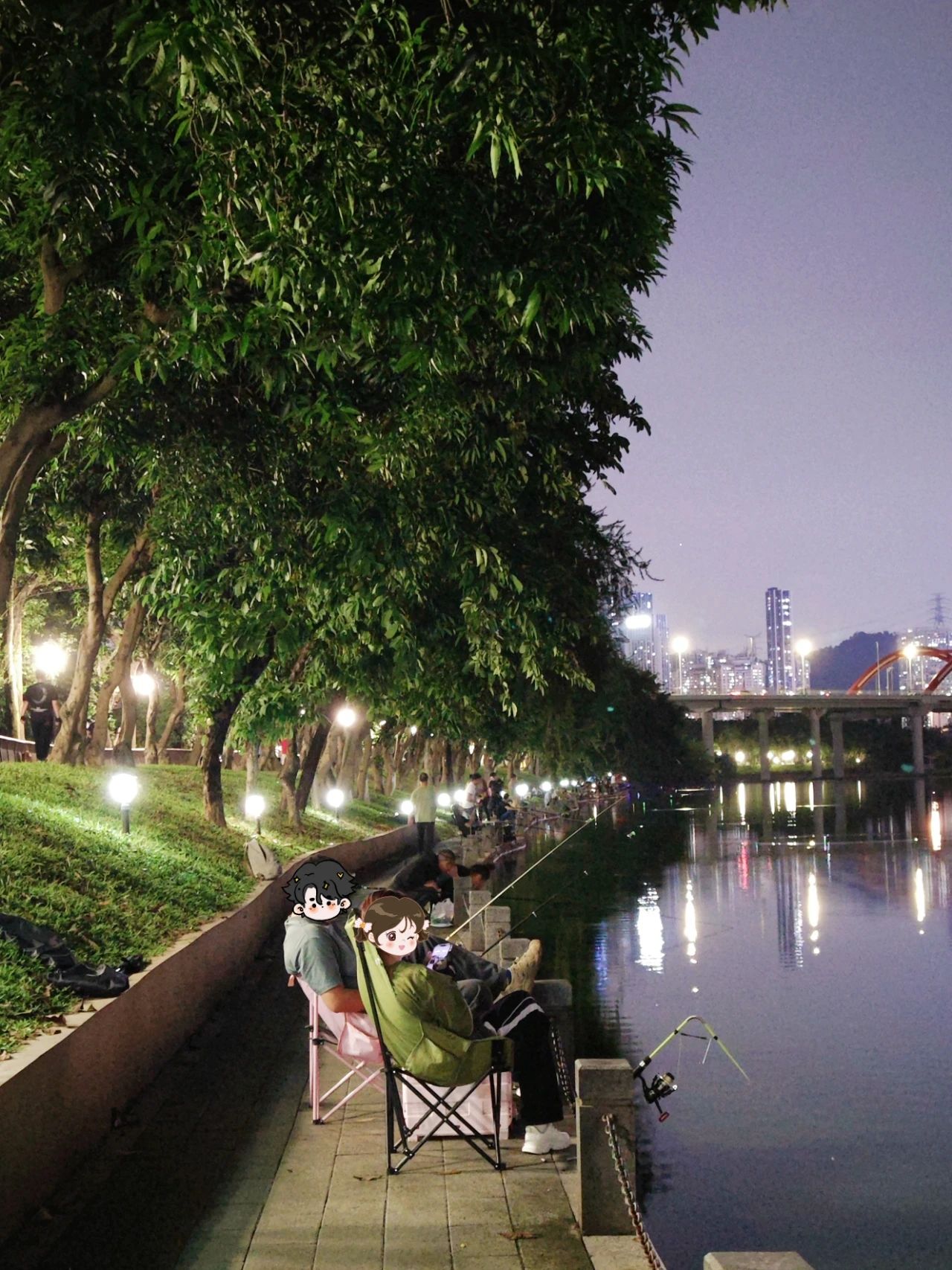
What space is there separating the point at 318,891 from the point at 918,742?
141054 millimetres

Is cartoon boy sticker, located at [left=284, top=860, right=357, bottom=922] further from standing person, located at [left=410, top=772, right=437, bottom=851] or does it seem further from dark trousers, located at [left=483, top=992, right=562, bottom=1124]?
standing person, located at [left=410, top=772, right=437, bottom=851]

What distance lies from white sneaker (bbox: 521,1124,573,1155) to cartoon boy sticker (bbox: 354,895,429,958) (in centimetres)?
125

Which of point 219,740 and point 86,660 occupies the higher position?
point 86,660

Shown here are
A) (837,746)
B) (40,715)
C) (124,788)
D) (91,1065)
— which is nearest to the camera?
(91,1065)

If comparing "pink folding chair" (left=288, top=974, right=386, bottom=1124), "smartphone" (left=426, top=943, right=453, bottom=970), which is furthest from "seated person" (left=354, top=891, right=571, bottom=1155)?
"smartphone" (left=426, top=943, right=453, bottom=970)

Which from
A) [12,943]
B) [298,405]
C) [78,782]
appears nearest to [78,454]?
[78,782]

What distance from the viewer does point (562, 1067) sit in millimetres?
8641

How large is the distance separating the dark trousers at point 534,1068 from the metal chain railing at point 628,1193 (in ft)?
3.96

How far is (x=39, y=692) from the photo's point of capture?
26625mm

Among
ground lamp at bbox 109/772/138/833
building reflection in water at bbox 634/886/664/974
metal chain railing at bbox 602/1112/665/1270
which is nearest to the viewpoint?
metal chain railing at bbox 602/1112/665/1270

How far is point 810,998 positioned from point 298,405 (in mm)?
8851

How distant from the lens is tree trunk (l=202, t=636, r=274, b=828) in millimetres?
24703

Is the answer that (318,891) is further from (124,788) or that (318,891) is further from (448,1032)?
(124,788)

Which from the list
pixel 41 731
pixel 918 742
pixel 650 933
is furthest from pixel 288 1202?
pixel 918 742
